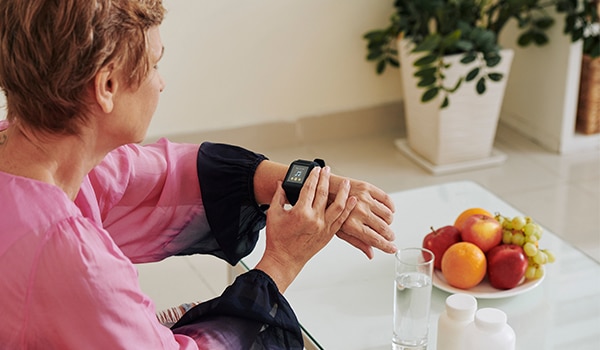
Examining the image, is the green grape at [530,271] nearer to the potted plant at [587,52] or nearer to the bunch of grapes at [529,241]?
the bunch of grapes at [529,241]

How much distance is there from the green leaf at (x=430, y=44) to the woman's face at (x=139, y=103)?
2018mm

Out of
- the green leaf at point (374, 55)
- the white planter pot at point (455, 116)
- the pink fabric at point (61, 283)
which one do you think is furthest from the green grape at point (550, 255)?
the green leaf at point (374, 55)

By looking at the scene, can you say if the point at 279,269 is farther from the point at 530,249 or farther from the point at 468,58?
the point at 468,58

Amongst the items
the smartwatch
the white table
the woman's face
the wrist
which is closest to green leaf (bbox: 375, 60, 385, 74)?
the white table

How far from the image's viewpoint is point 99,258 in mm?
1265

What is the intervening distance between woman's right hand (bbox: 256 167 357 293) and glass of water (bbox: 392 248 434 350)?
145 mm

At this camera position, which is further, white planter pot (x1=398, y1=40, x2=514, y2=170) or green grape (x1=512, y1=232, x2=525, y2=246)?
white planter pot (x1=398, y1=40, x2=514, y2=170)

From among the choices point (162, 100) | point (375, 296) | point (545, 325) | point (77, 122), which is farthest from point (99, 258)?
point (162, 100)

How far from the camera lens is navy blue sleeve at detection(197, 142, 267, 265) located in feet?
5.85

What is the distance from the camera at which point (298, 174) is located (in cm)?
170

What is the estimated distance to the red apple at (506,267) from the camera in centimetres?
184

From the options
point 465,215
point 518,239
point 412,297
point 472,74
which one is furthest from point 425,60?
point 412,297

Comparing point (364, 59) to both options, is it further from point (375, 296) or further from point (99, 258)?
point (99, 258)

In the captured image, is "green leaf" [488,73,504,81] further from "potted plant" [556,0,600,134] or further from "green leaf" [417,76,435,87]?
"potted plant" [556,0,600,134]
